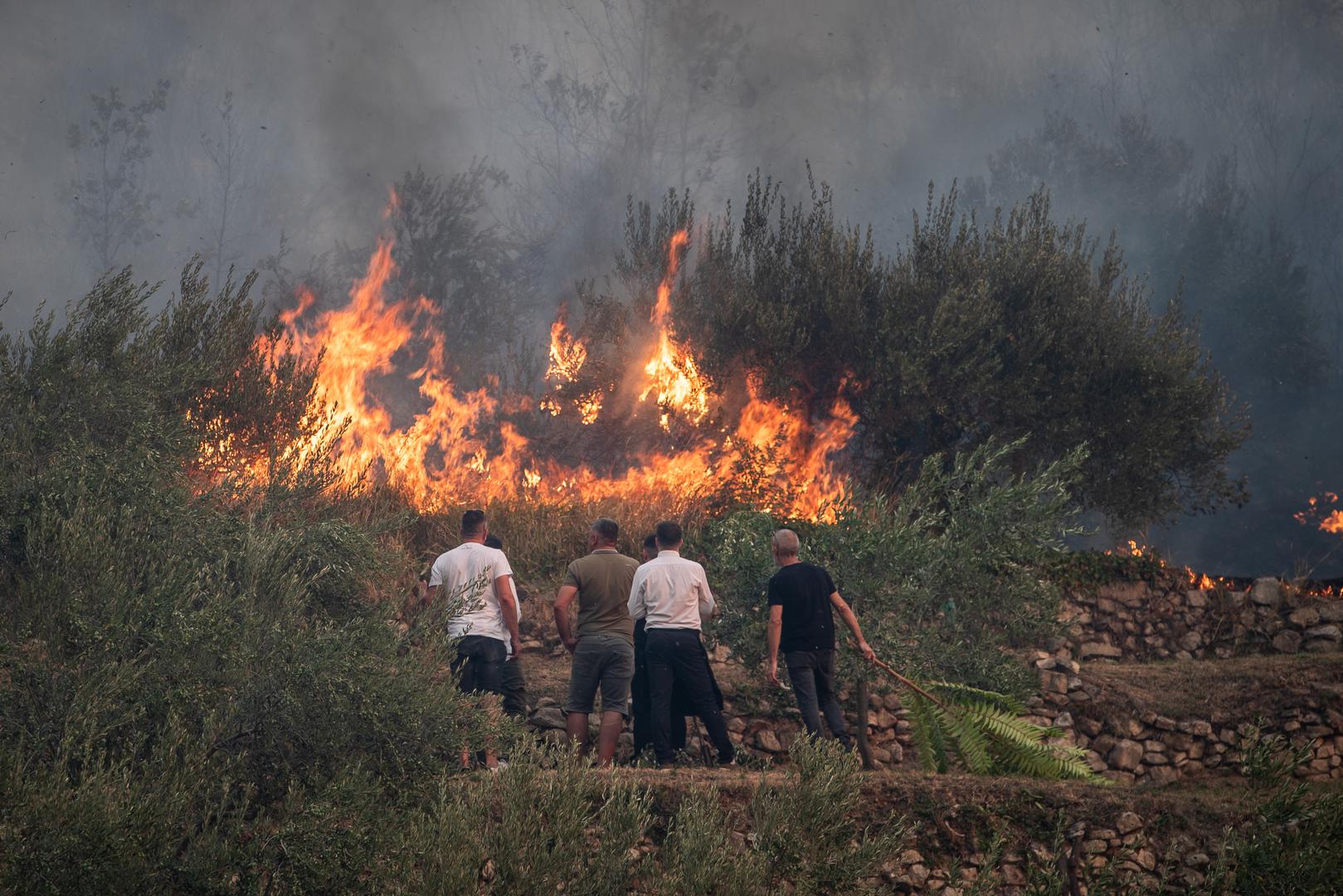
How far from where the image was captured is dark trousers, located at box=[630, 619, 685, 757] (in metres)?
9.23

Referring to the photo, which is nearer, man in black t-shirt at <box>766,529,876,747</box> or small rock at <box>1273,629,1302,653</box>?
man in black t-shirt at <box>766,529,876,747</box>

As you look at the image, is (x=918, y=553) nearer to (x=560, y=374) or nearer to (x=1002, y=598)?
(x=1002, y=598)

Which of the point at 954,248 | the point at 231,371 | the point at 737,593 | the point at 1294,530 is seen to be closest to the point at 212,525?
the point at 737,593

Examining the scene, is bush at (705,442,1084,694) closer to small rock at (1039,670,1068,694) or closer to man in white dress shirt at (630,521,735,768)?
man in white dress shirt at (630,521,735,768)

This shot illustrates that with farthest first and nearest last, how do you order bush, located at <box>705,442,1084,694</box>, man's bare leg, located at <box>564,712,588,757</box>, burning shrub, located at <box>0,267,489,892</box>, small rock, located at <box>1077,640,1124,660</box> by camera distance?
small rock, located at <box>1077,640,1124,660</box>
bush, located at <box>705,442,1084,694</box>
man's bare leg, located at <box>564,712,588,757</box>
burning shrub, located at <box>0,267,489,892</box>

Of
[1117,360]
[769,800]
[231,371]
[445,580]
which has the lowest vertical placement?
[769,800]

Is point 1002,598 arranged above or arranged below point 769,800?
above

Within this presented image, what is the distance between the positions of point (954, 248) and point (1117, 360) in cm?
370

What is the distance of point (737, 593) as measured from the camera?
34.3ft

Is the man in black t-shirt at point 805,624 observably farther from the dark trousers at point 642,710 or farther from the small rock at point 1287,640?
the small rock at point 1287,640

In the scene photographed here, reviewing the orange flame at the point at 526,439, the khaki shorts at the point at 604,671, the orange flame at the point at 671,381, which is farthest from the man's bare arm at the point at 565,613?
the orange flame at the point at 671,381

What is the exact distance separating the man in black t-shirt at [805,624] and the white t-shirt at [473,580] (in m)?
2.22

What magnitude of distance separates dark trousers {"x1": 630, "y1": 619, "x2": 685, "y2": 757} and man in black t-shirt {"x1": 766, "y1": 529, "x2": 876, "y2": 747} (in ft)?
2.91

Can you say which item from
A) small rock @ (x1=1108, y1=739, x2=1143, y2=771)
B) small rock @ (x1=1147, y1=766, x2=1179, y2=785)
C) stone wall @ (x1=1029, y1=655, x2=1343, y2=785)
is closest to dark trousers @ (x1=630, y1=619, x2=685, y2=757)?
stone wall @ (x1=1029, y1=655, x2=1343, y2=785)
